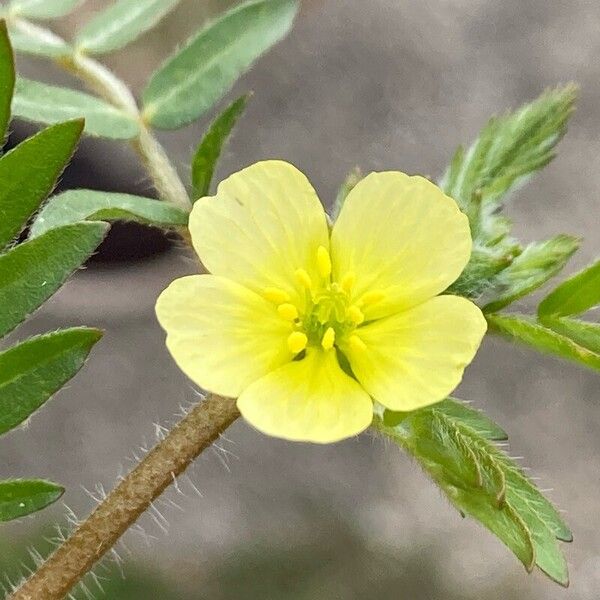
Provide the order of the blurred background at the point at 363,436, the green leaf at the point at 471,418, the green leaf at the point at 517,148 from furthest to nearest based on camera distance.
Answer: the blurred background at the point at 363,436 → the green leaf at the point at 517,148 → the green leaf at the point at 471,418

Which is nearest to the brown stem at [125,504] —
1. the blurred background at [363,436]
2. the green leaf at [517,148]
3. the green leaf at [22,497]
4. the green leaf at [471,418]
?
the green leaf at [22,497]

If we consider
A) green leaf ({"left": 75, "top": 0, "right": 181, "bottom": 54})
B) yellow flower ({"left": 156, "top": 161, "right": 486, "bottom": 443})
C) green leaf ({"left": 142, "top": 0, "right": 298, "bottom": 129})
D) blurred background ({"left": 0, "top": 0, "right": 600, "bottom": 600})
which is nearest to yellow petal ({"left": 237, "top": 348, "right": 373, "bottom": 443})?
yellow flower ({"left": 156, "top": 161, "right": 486, "bottom": 443})

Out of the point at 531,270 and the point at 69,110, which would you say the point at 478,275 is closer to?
the point at 531,270

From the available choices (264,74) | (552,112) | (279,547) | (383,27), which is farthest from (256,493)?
(552,112)

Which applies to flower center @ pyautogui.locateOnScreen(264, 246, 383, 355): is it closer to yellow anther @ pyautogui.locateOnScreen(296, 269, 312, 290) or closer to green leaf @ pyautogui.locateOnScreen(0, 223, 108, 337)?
yellow anther @ pyautogui.locateOnScreen(296, 269, 312, 290)

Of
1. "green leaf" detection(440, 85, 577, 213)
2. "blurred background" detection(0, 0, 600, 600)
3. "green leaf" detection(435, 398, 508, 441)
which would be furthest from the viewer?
"blurred background" detection(0, 0, 600, 600)

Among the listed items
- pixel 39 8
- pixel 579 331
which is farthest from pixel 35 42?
pixel 579 331

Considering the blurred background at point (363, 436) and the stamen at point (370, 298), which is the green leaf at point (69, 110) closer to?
the stamen at point (370, 298)
